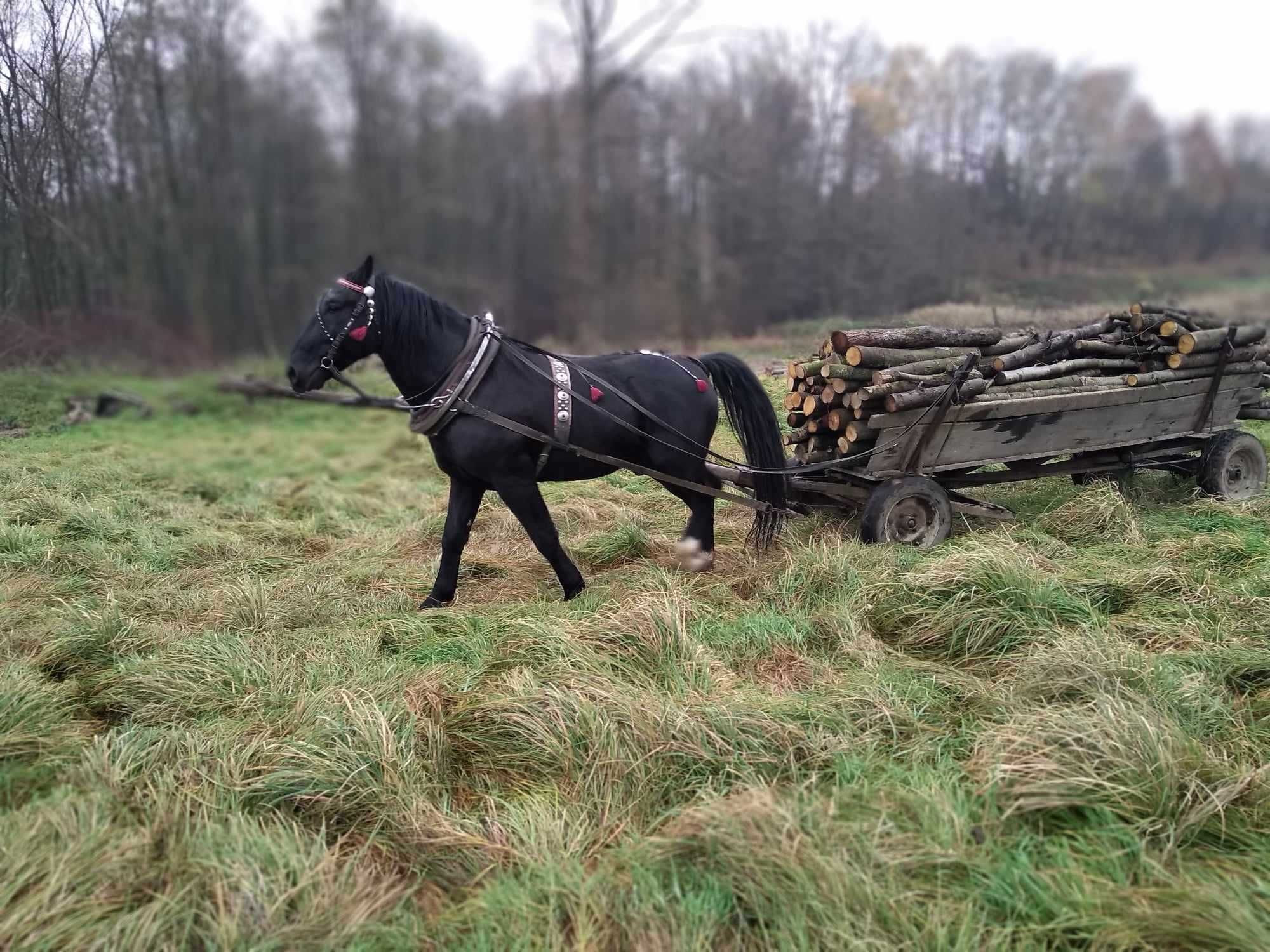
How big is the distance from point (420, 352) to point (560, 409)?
879mm

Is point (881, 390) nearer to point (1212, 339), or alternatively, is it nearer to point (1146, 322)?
point (1146, 322)

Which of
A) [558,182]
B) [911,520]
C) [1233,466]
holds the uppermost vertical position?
[558,182]

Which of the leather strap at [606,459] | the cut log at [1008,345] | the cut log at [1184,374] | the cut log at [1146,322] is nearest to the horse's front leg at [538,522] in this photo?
the leather strap at [606,459]

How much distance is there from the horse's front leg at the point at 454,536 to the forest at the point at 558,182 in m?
3.11

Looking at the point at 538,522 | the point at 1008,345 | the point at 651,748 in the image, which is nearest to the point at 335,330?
the point at 538,522

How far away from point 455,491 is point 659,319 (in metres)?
12.2

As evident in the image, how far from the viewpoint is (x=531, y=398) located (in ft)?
14.5

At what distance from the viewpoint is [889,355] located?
15.1ft

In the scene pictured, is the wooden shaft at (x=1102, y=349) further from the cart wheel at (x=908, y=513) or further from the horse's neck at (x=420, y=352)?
the horse's neck at (x=420, y=352)

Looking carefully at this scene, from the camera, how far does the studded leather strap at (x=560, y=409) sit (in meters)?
4.44

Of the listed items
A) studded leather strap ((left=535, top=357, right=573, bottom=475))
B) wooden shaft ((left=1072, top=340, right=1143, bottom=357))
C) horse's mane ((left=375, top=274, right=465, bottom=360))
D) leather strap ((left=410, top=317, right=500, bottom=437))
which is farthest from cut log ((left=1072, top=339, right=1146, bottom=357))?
horse's mane ((left=375, top=274, right=465, bottom=360))

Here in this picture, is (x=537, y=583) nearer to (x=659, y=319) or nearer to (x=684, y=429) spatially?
(x=684, y=429)

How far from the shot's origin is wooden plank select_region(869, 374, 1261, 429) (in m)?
4.69

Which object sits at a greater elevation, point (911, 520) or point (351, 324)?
point (351, 324)
